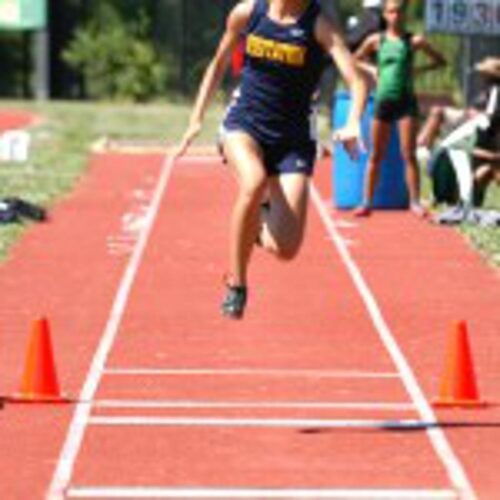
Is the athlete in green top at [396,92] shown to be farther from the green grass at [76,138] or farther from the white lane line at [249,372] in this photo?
the white lane line at [249,372]

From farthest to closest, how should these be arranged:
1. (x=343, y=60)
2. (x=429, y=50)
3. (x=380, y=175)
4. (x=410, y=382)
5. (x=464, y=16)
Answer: (x=464, y=16) < (x=380, y=175) < (x=429, y=50) < (x=410, y=382) < (x=343, y=60)

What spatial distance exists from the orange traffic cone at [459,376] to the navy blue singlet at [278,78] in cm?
150

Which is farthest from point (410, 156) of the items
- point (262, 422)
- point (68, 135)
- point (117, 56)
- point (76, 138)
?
point (117, 56)

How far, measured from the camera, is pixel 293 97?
40.4 feet

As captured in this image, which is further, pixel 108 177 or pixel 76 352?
pixel 108 177

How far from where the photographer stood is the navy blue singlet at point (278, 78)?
12.2 meters

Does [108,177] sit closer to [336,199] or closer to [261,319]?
[336,199]

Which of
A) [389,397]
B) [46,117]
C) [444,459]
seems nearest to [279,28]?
[389,397]

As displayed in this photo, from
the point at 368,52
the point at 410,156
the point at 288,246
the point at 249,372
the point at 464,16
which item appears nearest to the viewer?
the point at 288,246

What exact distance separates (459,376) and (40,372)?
6.80ft

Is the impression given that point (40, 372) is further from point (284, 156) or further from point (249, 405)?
point (284, 156)

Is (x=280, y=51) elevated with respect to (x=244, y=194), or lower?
elevated

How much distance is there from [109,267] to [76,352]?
15.4ft

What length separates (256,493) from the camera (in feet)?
30.8
